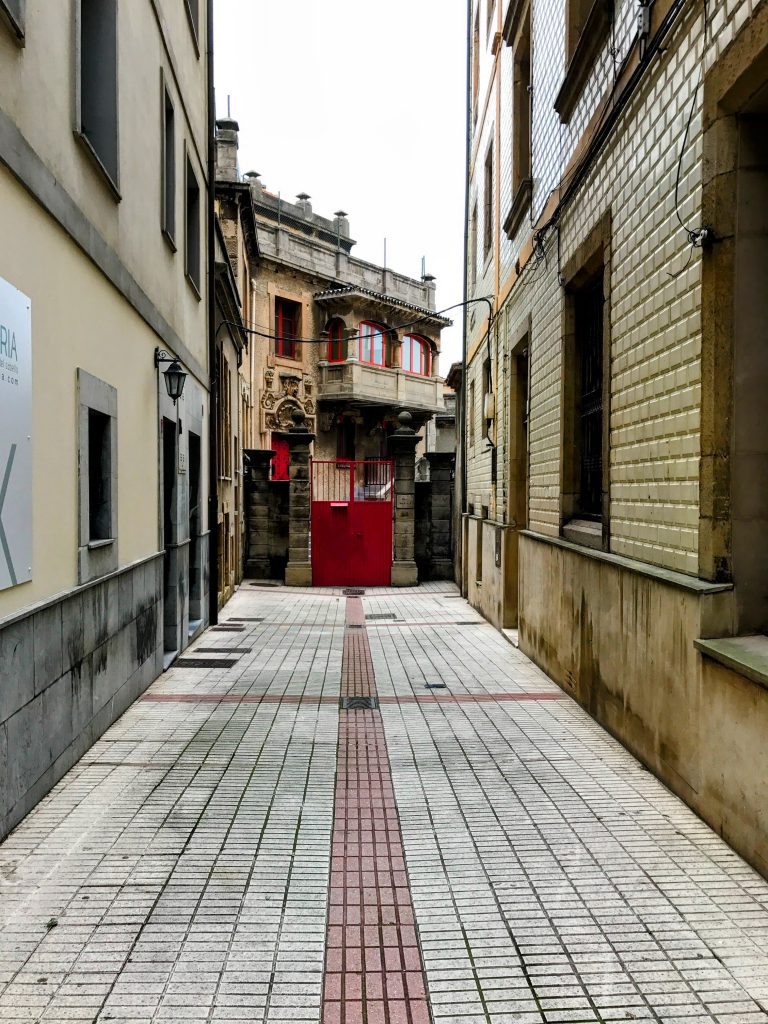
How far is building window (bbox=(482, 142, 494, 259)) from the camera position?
14.3 metres

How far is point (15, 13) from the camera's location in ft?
13.6

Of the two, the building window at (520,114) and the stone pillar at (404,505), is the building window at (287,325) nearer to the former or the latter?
the stone pillar at (404,505)

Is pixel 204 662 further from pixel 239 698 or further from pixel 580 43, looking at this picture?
pixel 580 43

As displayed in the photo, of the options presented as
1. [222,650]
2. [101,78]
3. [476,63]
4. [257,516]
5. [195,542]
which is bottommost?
[222,650]

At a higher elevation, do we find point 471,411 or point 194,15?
point 194,15

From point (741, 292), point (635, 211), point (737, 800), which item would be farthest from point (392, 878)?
point (635, 211)

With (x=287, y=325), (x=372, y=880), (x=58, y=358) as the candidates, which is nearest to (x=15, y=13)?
(x=58, y=358)

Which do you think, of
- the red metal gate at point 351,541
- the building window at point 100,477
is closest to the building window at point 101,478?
the building window at point 100,477

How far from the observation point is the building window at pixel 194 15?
10.2 m

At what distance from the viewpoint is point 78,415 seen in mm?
5488

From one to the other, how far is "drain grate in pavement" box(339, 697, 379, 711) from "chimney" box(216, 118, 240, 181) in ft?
61.3

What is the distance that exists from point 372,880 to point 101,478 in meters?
4.00

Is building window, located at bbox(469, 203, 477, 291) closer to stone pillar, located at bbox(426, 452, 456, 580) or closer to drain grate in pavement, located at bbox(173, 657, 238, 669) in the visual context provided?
stone pillar, located at bbox(426, 452, 456, 580)

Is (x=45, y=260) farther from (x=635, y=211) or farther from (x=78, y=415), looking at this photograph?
(x=635, y=211)
